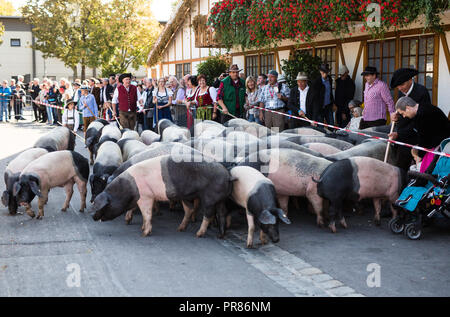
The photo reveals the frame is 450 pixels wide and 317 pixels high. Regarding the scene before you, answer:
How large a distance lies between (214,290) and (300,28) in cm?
866

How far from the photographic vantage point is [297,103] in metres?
11.8

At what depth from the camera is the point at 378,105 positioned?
31.9 ft

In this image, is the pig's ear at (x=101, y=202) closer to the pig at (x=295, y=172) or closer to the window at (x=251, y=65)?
the pig at (x=295, y=172)

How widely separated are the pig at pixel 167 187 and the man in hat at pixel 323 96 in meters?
5.53

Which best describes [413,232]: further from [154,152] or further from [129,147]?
[129,147]

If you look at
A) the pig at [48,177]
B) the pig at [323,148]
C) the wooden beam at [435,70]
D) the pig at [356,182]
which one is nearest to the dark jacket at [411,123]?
the pig at [356,182]

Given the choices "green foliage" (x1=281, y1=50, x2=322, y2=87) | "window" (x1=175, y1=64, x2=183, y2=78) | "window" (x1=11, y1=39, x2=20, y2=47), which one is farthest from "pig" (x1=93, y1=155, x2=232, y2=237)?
"window" (x1=11, y1=39, x2=20, y2=47)

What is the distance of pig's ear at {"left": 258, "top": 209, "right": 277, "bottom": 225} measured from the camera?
5.67 meters

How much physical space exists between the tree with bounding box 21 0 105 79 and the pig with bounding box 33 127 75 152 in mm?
23874

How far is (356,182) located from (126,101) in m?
7.84

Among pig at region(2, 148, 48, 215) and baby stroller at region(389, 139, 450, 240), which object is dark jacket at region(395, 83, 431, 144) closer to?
baby stroller at region(389, 139, 450, 240)

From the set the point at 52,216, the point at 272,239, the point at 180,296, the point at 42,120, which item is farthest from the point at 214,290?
the point at 42,120

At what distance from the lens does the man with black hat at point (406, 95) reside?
7324 mm

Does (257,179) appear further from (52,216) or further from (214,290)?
(52,216)
